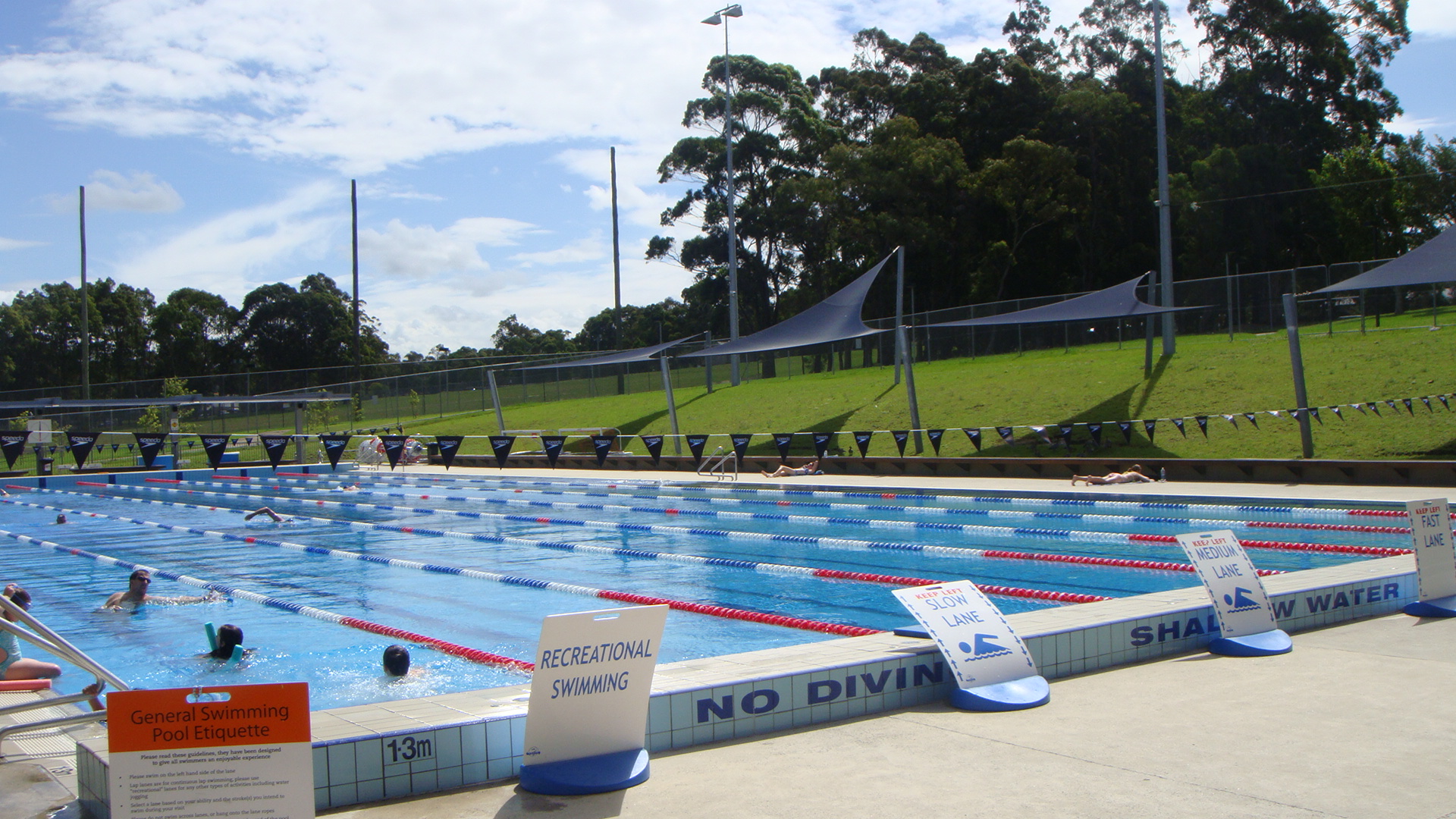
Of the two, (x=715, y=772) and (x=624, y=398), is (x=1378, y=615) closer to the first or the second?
(x=715, y=772)

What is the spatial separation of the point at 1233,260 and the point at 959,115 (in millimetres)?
12300

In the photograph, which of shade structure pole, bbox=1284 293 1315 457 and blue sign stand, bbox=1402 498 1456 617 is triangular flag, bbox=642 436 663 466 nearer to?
shade structure pole, bbox=1284 293 1315 457

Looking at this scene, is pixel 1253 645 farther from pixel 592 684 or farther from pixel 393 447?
pixel 393 447

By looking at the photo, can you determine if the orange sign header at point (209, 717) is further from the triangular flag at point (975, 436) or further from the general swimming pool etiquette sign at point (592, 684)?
the triangular flag at point (975, 436)

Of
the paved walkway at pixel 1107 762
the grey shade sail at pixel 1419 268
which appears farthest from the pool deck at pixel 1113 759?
the grey shade sail at pixel 1419 268

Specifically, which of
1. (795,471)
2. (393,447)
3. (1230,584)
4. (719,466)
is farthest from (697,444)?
(1230,584)

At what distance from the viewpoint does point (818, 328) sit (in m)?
22.5

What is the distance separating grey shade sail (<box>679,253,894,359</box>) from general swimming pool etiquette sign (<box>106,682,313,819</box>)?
1890 cm

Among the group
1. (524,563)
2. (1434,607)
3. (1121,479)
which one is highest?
(1121,479)

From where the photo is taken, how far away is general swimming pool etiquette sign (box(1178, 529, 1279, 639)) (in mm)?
5297

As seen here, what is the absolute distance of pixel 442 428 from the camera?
116 feet

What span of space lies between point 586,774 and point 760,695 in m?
0.90

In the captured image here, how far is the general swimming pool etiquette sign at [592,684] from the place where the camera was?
354 centimetres

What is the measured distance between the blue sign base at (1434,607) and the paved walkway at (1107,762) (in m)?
1.41
